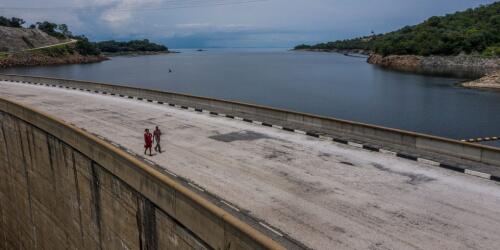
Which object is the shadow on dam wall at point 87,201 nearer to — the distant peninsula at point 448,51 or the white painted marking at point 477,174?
the white painted marking at point 477,174

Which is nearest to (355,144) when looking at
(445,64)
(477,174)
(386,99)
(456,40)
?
(477,174)

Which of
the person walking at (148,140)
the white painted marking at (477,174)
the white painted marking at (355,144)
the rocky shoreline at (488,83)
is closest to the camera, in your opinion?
the white painted marking at (477,174)

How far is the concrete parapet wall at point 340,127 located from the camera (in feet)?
53.2

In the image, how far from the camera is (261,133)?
22.0m

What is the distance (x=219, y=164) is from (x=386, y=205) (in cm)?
664

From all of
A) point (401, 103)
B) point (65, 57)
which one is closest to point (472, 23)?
point (401, 103)

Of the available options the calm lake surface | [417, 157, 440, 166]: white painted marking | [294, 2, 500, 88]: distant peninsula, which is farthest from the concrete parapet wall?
[294, 2, 500, 88]: distant peninsula

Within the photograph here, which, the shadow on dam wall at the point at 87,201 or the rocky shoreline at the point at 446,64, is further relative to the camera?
the rocky shoreline at the point at 446,64

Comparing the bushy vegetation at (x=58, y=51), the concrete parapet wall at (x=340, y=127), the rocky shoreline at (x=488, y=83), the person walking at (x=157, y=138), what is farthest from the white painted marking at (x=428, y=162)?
the bushy vegetation at (x=58, y=51)

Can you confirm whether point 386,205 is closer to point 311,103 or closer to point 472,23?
point 311,103

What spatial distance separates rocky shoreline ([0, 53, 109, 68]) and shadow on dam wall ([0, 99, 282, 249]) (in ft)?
433

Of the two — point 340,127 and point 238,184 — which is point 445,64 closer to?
point 340,127

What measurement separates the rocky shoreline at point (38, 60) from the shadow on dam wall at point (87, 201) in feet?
433

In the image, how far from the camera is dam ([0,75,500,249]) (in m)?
11.0
